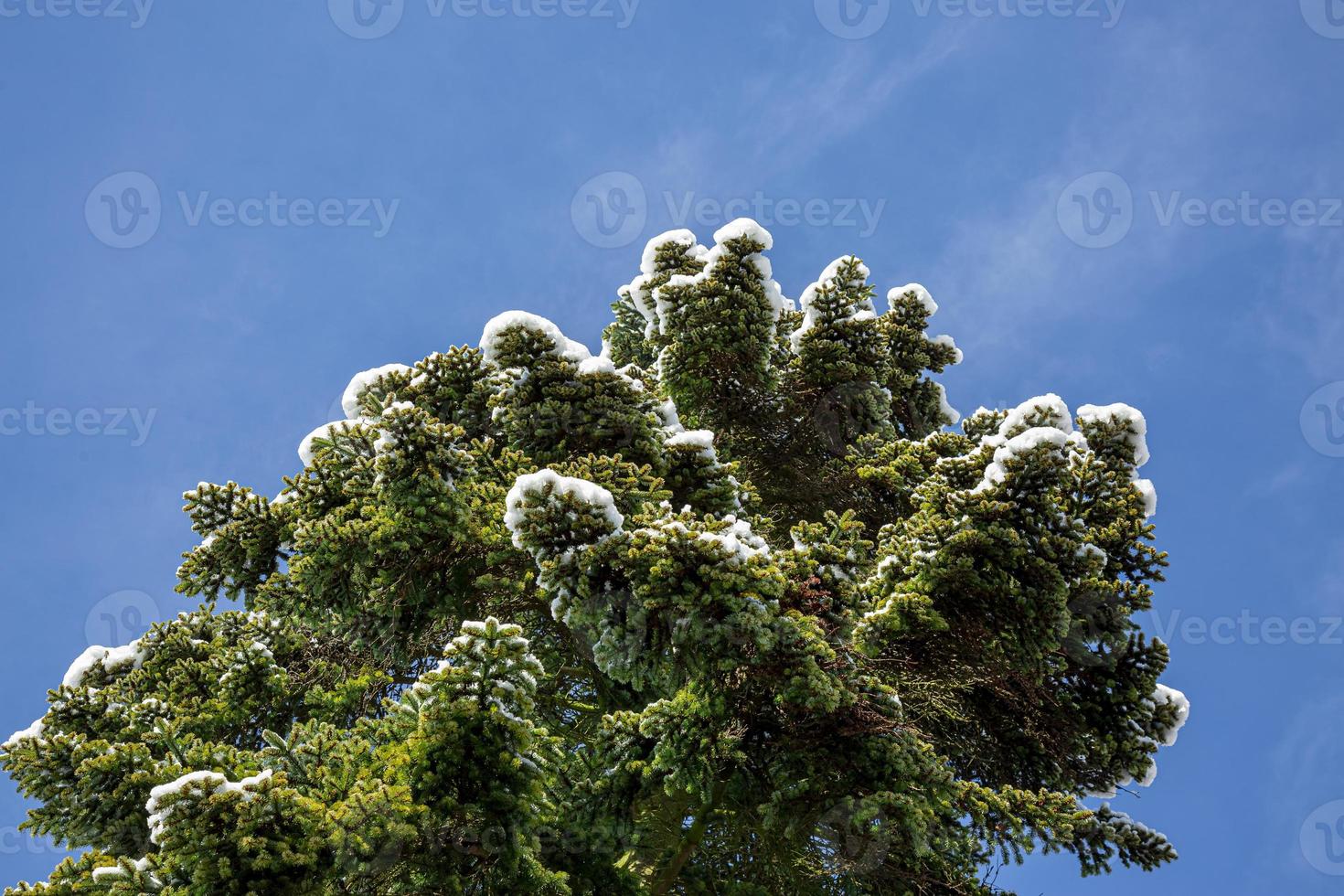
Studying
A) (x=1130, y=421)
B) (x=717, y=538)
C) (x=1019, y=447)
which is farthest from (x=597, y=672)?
(x=1130, y=421)

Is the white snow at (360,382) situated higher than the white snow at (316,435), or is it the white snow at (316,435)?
the white snow at (360,382)

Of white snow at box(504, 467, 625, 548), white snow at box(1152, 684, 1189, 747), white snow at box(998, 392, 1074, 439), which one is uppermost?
white snow at box(998, 392, 1074, 439)

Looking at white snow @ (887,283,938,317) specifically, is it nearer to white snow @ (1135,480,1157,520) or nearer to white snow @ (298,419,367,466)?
white snow @ (1135,480,1157,520)

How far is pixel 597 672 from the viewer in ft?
33.6

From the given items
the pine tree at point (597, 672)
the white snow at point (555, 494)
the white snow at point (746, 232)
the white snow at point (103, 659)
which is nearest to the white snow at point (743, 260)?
the white snow at point (746, 232)

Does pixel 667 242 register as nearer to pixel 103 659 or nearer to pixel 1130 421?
pixel 1130 421

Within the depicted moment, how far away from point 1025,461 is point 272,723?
7147mm

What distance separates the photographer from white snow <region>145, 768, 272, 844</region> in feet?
19.7

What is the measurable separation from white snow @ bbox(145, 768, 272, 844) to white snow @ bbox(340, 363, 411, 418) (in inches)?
190

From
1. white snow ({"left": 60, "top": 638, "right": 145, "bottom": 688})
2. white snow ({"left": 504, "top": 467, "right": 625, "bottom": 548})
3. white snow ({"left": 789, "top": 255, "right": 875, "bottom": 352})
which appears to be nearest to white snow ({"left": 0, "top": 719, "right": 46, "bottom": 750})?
white snow ({"left": 60, "top": 638, "right": 145, "bottom": 688})

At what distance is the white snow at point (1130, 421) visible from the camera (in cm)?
1014

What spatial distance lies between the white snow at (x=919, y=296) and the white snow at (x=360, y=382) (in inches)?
276

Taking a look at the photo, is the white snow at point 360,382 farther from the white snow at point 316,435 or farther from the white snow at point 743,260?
the white snow at point 743,260

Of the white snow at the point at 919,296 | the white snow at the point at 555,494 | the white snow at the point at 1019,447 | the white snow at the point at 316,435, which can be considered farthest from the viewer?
the white snow at the point at 919,296
